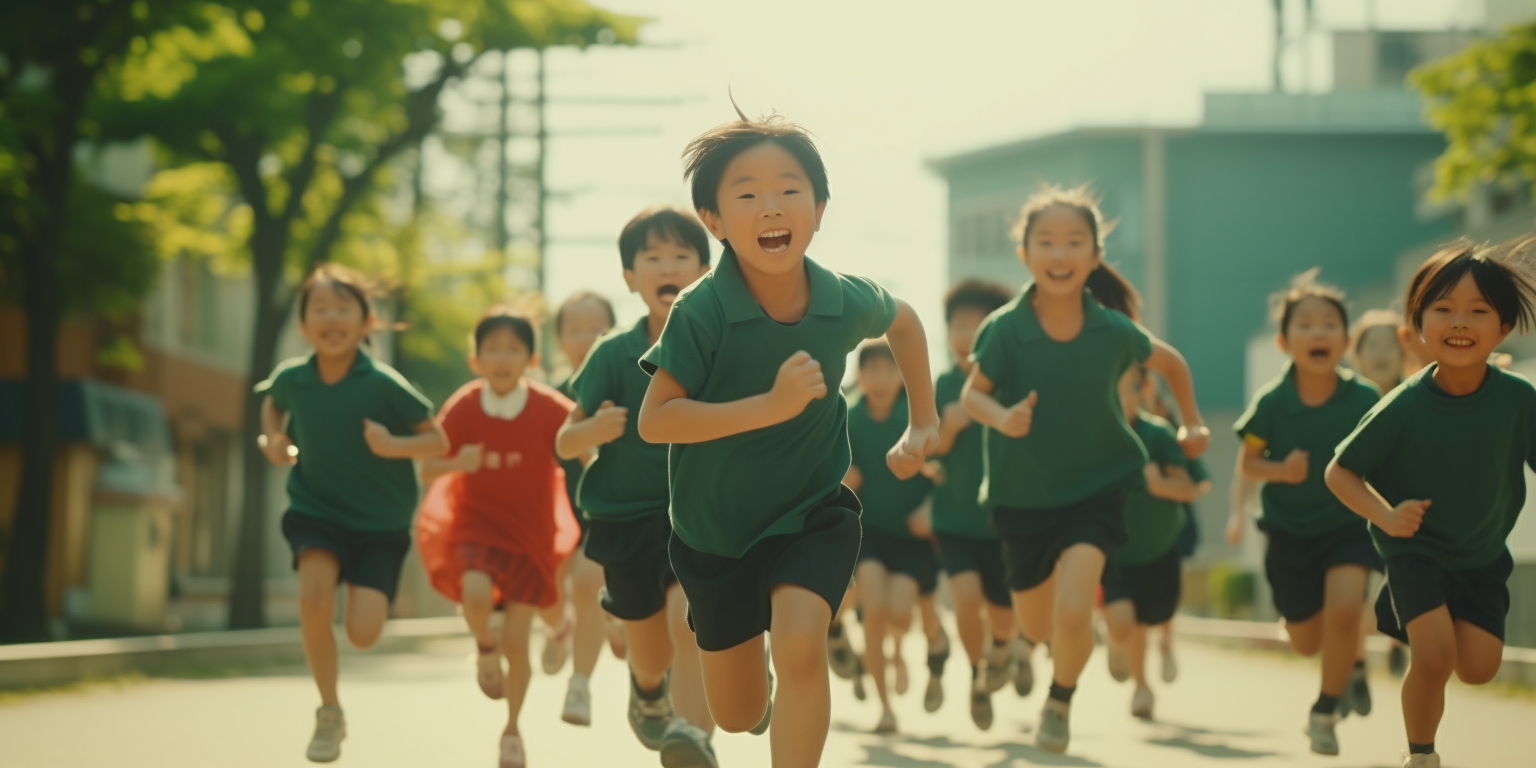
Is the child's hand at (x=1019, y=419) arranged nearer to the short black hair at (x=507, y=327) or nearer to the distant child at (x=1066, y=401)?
the distant child at (x=1066, y=401)

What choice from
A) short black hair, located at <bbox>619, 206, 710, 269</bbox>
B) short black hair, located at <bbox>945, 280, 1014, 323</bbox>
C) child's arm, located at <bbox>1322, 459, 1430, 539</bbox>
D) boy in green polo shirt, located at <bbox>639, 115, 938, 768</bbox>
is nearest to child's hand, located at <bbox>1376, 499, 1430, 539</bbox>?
child's arm, located at <bbox>1322, 459, 1430, 539</bbox>

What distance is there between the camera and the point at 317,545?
843 centimetres

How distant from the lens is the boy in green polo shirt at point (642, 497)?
773 cm

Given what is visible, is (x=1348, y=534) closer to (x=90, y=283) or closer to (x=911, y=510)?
(x=911, y=510)

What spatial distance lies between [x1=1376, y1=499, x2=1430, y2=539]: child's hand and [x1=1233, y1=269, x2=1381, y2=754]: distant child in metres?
2.21

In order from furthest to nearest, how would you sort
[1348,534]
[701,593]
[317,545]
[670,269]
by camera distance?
[1348,534], [317,545], [670,269], [701,593]

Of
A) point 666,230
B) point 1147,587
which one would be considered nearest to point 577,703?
point 666,230

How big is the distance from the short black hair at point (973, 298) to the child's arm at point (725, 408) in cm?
622

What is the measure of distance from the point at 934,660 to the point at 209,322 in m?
28.0

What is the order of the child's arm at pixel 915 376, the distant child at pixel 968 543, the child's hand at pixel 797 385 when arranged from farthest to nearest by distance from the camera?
the distant child at pixel 968 543 → the child's arm at pixel 915 376 → the child's hand at pixel 797 385

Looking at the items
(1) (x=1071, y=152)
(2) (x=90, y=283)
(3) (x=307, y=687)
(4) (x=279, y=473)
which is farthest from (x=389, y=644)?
(1) (x=1071, y=152)

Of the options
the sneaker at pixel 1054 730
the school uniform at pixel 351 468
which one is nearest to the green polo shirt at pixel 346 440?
the school uniform at pixel 351 468

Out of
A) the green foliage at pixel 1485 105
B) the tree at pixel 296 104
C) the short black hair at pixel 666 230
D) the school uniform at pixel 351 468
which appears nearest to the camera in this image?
the short black hair at pixel 666 230

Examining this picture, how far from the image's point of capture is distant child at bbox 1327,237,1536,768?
6.95m
